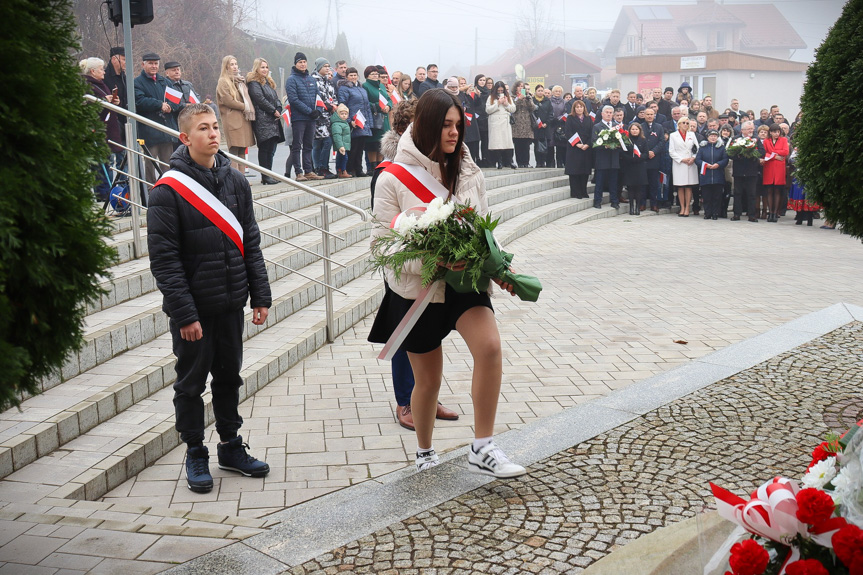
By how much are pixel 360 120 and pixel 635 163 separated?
21.7 feet

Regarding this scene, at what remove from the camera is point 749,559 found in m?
2.23

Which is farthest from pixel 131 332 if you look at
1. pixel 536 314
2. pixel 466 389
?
pixel 536 314

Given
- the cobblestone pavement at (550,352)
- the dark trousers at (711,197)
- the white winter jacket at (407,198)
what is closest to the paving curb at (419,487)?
the cobblestone pavement at (550,352)

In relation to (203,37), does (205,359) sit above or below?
below

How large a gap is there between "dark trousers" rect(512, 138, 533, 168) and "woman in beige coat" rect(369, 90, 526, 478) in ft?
54.8

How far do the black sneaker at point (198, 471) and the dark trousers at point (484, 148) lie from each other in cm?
1631

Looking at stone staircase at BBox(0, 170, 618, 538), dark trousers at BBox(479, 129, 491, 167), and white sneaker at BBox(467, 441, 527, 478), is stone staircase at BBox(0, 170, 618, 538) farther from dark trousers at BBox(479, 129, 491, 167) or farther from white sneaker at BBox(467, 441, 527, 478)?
dark trousers at BBox(479, 129, 491, 167)

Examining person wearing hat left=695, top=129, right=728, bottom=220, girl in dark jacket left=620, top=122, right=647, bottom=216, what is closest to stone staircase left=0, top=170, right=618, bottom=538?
girl in dark jacket left=620, top=122, right=647, bottom=216

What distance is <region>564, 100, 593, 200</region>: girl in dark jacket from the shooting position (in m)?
19.0

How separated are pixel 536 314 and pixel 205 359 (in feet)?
16.8

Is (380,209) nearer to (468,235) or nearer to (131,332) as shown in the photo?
(468,235)

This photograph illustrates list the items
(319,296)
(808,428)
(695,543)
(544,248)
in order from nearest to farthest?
(695,543) → (808,428) → (319,296) → (544,248)

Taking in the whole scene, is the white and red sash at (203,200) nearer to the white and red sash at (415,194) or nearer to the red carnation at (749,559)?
the white and red sash at (415,194)

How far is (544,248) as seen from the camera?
558 inches
